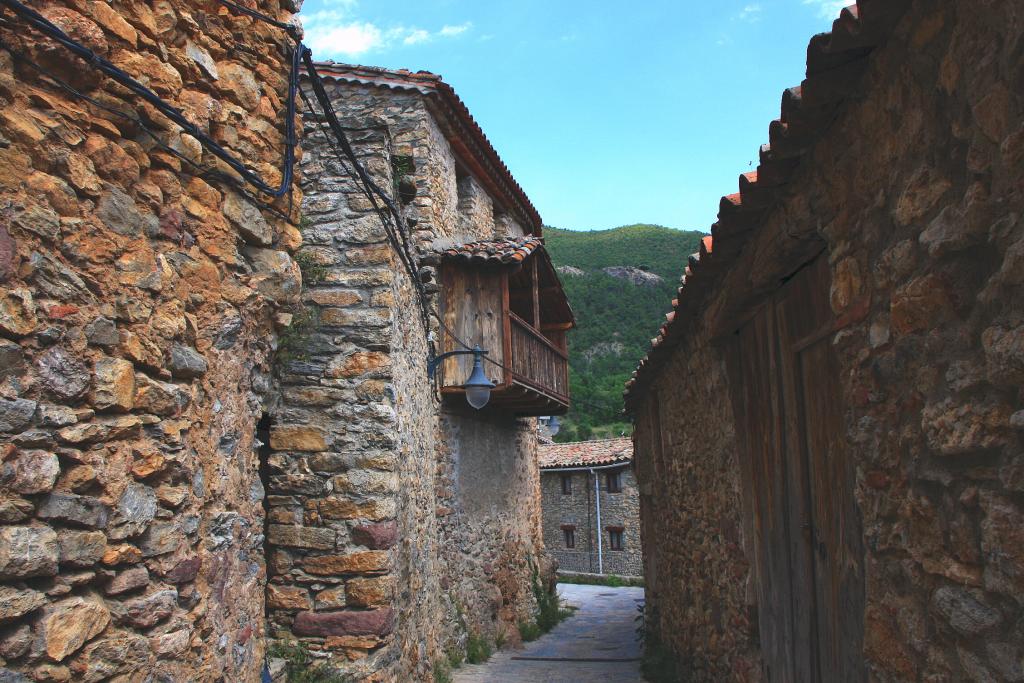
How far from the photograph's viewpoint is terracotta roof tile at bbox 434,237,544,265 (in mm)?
8359

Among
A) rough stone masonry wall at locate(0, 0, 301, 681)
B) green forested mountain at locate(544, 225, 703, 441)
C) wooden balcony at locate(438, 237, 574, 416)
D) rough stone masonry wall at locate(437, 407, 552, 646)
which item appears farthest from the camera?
green forested mountain at locate(544, 225, 703, 441)

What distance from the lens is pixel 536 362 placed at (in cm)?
1004

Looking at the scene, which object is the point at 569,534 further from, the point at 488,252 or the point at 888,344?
the point at 888,344

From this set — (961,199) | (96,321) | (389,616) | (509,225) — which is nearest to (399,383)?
(389,616)

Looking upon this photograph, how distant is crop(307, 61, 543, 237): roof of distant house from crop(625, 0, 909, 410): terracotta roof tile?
627 centimetres

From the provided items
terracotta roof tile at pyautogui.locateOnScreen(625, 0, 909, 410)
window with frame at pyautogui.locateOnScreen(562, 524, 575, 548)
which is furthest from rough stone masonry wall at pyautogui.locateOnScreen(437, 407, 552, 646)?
window with frame at pyautogui.locateOnScreen(562, 524, 575, 548)

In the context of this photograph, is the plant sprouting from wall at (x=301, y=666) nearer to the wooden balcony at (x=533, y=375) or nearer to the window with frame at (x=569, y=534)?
the wooden balcony at (x=533, y=375)

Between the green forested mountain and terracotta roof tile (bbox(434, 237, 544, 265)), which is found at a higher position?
the green forested mountain

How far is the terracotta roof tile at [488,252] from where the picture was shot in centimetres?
836

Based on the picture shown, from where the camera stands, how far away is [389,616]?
5293 millimetres

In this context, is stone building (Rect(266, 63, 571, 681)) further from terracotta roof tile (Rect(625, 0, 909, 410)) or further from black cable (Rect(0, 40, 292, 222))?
terracotta roof tile (Rect(625, 0, 909, 410))

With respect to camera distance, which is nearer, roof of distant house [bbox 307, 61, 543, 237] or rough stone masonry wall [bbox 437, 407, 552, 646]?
rough stone masonry wall [bbox 437, 407, 552, 646]

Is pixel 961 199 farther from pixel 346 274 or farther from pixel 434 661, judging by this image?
pixel 434 661

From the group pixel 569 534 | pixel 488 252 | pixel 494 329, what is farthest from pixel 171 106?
pixel 569 534
